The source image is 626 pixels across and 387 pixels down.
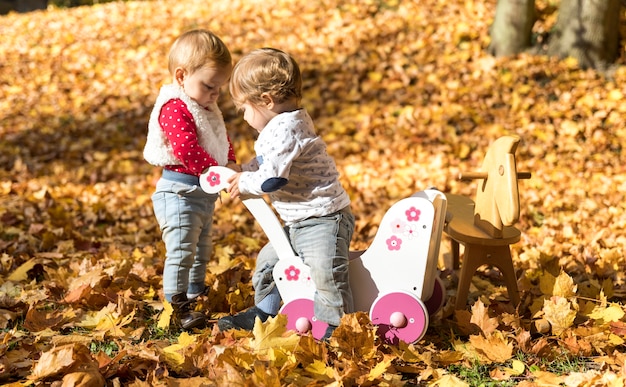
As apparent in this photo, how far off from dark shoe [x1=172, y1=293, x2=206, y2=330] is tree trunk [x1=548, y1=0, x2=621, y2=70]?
544cm

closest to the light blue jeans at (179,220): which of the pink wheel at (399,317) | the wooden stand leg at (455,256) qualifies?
the pink wheel at (399,317)

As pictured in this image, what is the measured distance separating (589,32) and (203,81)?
5.31 m

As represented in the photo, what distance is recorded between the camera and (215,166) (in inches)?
110

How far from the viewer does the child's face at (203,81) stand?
2.88 m

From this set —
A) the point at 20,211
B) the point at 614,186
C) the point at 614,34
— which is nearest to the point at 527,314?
the point at 614,186

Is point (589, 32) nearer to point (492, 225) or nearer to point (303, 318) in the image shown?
point (492, 225)

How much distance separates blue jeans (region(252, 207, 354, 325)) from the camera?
106 inches

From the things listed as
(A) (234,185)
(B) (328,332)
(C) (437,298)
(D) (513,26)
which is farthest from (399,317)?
(D) (513,26)

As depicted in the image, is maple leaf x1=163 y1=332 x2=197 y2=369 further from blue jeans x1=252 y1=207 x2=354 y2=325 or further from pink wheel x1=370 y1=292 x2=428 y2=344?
pink wheel x1=370 y1=292 x2=428 y2=344

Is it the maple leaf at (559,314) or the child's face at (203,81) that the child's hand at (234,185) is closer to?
the child's face at (203,81)

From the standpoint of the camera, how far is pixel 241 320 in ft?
9.65

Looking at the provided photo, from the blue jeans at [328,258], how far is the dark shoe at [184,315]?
562 mm

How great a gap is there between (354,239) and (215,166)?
193cm

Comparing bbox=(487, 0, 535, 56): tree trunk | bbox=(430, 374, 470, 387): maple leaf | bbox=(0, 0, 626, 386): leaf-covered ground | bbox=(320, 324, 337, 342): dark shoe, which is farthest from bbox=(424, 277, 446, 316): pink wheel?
bbox=(487, 0, 535, 56): tree trunk
